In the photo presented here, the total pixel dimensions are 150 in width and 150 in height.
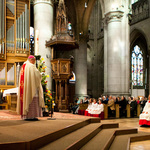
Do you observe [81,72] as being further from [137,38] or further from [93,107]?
[137,38]

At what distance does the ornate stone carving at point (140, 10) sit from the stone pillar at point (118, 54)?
11592 mm

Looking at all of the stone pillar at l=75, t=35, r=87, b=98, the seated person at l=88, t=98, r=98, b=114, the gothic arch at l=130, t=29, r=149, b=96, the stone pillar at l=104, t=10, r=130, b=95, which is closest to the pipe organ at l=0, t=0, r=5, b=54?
the seated person at l=88, t=98, r=98, b=114

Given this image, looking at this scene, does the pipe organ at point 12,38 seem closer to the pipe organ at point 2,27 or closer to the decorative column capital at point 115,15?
the pipe organ at point 2,27

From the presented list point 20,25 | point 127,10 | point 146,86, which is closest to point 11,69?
point 20,25

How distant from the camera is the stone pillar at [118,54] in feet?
49.1

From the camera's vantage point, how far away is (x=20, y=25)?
1398cm

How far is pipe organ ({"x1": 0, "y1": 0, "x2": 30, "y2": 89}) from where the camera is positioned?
43.3 ft

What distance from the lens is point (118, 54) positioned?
49.2 feet

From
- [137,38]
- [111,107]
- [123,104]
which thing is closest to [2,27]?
[111,107]

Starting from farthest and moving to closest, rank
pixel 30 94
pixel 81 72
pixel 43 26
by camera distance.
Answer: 1. pixel 81 72
2. pixel 43 26
3. pixel 30 94

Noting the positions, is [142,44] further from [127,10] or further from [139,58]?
[127,10]

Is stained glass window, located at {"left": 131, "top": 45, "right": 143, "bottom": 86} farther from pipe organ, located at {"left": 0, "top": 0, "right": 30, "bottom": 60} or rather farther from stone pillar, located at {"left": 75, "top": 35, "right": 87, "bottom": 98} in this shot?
pipe organ, located at {"left": 0, "top": 0, "right": 30, "bottom": 60}

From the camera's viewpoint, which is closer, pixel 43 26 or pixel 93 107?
pixel 93 107

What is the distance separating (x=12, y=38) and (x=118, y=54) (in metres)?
6.49
